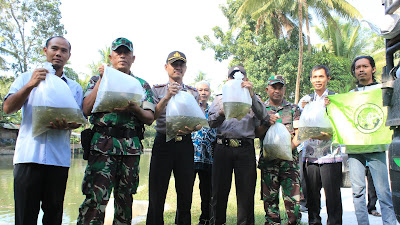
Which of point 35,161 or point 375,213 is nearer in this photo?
point 35,161

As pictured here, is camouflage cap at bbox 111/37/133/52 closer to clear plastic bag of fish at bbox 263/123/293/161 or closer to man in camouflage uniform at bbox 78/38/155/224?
man in camouflage uniform at bbox 78/38/155/224

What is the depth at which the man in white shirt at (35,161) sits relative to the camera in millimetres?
2529

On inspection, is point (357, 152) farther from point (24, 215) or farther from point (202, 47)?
point (202, 47)

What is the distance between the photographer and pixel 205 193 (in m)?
4.61

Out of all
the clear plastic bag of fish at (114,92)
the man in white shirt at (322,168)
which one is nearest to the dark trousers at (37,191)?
the clear plastic bag of fish at (114,92)

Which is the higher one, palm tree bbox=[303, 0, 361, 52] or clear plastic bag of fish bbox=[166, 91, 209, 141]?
palm tree bbox=[303, 0, 361, 52]

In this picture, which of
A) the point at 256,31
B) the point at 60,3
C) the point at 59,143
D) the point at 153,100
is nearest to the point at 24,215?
the point at 59,143

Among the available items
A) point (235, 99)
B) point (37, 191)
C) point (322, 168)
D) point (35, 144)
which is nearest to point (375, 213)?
point (322, 168)

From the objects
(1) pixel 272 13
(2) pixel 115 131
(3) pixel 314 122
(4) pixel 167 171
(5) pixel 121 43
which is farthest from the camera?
(1) pixel 272 13

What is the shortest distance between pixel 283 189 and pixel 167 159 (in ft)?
4.58

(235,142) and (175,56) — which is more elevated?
(175,56)

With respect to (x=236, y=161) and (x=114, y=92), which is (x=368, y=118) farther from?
(x=114, y=92)

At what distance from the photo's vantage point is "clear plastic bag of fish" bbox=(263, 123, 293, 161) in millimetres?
3457

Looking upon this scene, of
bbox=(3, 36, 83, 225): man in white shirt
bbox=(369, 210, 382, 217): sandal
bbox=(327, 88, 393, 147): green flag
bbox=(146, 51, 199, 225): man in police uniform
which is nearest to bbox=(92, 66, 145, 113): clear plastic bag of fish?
bbox=(3, 36, 83, 225): man in white shirt
